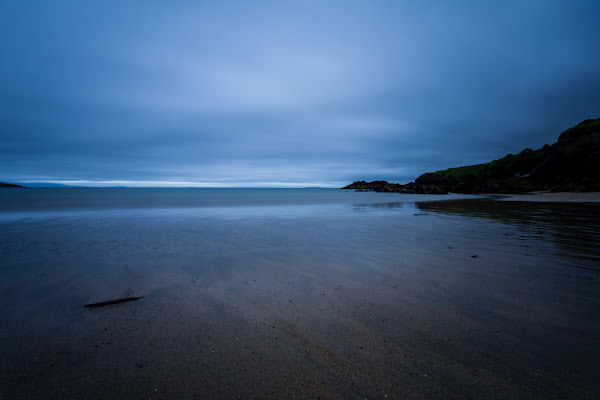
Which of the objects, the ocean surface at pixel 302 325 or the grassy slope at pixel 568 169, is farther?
the grassy slope at pixel 568 169

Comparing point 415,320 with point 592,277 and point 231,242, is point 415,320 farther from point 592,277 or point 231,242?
point 231,242

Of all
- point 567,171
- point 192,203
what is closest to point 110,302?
point 192,203

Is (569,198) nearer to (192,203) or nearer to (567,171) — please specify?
(567,171)

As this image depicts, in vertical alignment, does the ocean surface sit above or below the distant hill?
below

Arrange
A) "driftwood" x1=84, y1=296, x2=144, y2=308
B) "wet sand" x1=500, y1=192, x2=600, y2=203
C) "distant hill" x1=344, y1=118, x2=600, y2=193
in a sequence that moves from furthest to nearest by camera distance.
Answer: "distant hill" x1=344, y1=118, x2=600, y2=193 < "wet sand" x1=500, y1=192, x2=600, y2=203 < "driftwood" x1=84, y1=296, x2=144, y2=308

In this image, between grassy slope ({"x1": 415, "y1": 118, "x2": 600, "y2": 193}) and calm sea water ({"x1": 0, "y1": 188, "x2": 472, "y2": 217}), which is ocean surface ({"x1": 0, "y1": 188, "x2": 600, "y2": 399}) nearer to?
calm sea water ({"x1": 0, "y1": 188, "x2": 472, "y2": 217})

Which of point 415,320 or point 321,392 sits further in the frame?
point 415,320

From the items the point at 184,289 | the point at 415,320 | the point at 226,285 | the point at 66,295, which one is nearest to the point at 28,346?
the point at 66,295

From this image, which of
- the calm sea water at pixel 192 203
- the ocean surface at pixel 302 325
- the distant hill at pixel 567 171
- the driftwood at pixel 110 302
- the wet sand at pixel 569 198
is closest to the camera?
the ocean surface at pixel 302 325

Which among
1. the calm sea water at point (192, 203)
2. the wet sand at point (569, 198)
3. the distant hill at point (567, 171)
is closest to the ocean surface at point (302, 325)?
the calm sea water at point (192, 203)

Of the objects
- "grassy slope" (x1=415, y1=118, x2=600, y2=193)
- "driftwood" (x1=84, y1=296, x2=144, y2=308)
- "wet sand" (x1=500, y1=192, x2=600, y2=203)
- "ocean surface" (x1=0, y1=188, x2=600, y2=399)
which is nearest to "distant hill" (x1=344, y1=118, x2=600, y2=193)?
"grassy slope" (x1=415, y1=118, x2=600, y2=193)

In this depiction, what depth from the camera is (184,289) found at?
166 inches

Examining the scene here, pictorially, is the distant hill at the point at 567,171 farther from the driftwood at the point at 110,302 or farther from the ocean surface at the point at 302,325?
the driftwood at the point at 110,302

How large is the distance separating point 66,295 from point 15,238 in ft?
23.4
